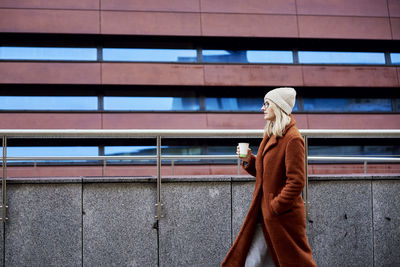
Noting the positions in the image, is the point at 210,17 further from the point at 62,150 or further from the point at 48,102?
the point at 62,150

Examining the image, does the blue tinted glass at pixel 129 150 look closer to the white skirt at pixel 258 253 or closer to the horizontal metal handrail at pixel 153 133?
the horizontal metal handrail at pixel 153 133

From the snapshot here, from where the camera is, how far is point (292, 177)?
2498mm

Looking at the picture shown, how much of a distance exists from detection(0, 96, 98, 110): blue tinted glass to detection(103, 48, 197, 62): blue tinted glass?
2.33 m

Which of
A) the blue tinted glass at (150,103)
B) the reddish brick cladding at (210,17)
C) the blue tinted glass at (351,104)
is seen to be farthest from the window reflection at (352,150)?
the blue tinted glass at (150,103)

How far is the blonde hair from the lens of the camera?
8.72 ft

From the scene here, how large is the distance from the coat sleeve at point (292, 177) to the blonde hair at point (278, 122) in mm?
132

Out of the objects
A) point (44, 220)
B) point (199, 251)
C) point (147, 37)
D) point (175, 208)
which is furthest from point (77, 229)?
point (147, 37)

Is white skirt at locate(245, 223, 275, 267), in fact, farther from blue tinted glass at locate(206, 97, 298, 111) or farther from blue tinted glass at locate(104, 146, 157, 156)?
blue tinted glass at locate(206, 97, 298, 111)

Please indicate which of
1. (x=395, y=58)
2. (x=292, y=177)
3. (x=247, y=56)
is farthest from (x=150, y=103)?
(x=292, y=177)

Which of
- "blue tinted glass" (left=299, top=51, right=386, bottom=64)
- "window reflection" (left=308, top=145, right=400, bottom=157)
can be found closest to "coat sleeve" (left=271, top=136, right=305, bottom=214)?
"window reflection" (left=308, top=145, right=400, bottom=157)

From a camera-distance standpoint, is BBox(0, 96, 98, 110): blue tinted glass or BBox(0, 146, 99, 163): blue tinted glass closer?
BBox(0, 146, 99, 163): blue tinted glass

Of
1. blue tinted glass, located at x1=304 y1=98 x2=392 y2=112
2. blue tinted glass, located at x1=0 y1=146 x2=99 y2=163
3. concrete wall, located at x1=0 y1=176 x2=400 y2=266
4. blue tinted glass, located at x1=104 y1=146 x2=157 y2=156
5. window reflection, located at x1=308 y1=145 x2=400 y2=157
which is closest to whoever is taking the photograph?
concrete wall, located at x1=0 y1=176 x2=400 y2=266

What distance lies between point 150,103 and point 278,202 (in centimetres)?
1626

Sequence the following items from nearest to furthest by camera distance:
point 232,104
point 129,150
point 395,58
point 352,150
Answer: point 129,150, point 232,104, point 352,150, point 395,58
